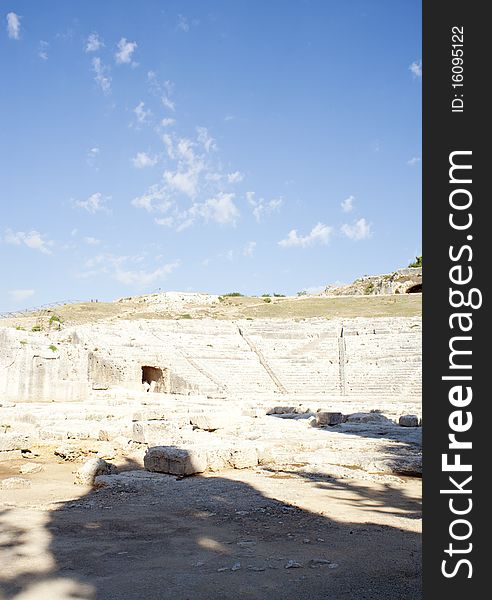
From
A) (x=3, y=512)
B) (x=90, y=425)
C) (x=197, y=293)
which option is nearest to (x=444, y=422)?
(x=3, y=512)

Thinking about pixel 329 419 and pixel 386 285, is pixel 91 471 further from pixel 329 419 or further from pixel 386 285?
pixel 386 285

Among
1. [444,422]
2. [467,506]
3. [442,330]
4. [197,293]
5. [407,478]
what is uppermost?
[197,293]

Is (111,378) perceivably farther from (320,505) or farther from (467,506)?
(467,506)

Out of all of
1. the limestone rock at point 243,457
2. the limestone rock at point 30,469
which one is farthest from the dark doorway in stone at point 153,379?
the limestone rock at point 243,457

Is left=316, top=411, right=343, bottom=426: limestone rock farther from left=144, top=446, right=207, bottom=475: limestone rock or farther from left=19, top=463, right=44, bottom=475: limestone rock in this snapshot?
left=19, top=463, right=44, bottom=475: limestone rock

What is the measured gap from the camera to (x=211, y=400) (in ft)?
70.3

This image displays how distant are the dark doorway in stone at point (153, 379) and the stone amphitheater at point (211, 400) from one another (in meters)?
0.09

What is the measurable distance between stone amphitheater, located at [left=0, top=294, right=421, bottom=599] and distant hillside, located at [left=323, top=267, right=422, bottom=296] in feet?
22.4

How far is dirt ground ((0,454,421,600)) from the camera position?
3.64 meters

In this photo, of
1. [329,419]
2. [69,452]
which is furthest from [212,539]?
[329,419]

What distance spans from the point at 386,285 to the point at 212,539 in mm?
50699

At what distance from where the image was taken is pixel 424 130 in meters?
2.49

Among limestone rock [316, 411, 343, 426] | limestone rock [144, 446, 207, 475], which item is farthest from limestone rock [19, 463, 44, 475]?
limestone rock [316, 411, 343, 426]

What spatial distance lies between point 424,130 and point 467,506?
5.34ft
